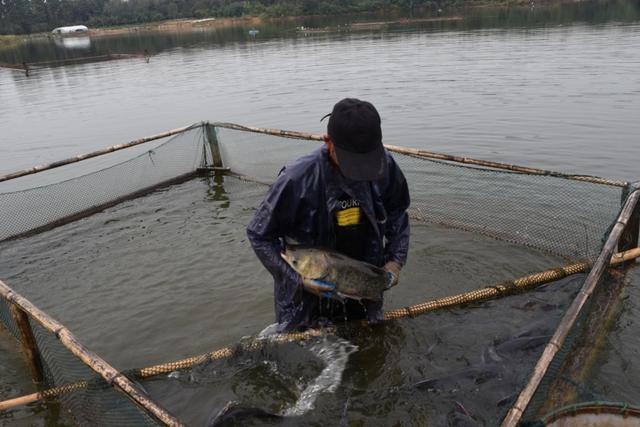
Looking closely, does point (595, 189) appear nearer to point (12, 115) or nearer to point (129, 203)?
point (129, 203)

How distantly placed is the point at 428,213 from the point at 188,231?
12.1 feet

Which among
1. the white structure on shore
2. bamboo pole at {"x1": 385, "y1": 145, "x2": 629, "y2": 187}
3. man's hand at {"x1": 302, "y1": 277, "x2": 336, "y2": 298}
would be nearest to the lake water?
man's hand at {"x1": 302, "y1": 277, "x2": 336, "y2": 298}

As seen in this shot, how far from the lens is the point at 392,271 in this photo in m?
3.46

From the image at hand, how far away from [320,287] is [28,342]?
259 centimetres

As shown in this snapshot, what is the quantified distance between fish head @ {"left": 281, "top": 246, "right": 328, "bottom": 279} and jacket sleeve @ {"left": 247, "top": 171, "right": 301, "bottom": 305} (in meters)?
0.06

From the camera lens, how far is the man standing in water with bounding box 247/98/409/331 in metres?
2.83

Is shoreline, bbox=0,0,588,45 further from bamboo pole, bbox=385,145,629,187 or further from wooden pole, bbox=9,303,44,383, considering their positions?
wooden pole, bbox=9,303,44,383

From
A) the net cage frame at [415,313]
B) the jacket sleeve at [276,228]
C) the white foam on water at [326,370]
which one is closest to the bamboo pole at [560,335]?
the net cage frame at [415,313]

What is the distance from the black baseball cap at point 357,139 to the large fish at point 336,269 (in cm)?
59

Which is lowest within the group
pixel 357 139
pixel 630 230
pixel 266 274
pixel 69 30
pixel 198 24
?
pixel 266 274

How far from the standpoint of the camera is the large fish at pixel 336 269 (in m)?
3.12

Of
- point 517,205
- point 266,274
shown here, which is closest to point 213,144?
point 266,274

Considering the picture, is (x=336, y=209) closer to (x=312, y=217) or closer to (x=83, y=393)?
(x=312, y=217)

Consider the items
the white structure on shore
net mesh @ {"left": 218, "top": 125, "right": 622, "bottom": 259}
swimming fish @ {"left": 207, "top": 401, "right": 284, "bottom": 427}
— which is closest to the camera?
swimming fish @ {"left": 207, "top": 401, "right": 284, "bottom": 427}
